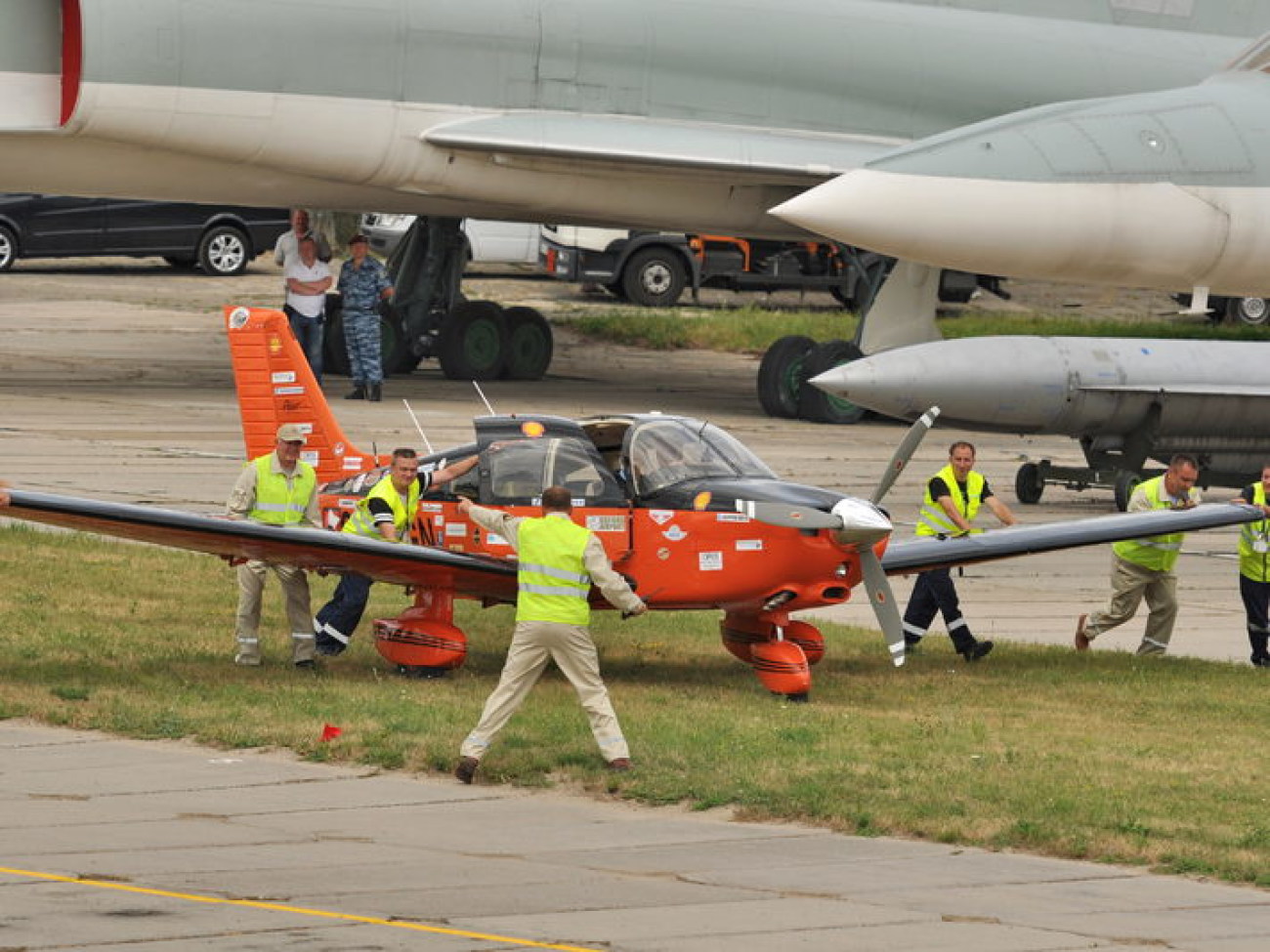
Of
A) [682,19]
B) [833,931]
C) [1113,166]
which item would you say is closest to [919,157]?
[1113,166]

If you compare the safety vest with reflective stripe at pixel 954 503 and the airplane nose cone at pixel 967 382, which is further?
the airplane nose cone at pixel 967 382

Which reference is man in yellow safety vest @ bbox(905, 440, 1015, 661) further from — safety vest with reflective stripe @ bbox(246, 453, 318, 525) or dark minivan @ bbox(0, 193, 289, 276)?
dark minivan @ bbox(0, 193, 289, 276)

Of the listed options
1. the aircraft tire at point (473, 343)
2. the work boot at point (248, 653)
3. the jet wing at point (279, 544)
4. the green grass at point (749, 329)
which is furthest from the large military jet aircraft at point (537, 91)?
the work boot at point (248, 653)

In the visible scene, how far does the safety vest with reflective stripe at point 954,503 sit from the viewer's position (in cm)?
1647

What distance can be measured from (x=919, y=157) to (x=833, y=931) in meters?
17.5

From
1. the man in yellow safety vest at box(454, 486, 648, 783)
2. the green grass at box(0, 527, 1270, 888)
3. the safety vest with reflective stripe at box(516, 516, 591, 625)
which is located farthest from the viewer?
the safety vest with reflective stripe at box(516, 516, 591, 625)

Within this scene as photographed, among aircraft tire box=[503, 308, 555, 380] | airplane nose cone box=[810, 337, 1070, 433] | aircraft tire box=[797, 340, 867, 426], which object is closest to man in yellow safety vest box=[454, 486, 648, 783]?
airplane nose cone box=[810, 337, 1070, 433]

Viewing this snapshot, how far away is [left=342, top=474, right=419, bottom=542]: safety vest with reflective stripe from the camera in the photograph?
47.7ft

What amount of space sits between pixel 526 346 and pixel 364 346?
3542mm

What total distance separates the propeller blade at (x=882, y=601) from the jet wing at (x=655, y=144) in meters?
14.1

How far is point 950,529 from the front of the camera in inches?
648

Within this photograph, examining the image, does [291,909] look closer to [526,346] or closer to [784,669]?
[784,669]

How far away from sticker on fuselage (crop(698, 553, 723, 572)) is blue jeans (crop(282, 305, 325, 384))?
1500 centimetres

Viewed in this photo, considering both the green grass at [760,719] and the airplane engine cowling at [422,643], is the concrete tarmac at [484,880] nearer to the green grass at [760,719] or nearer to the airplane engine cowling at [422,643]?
the green grass at [760,719]
